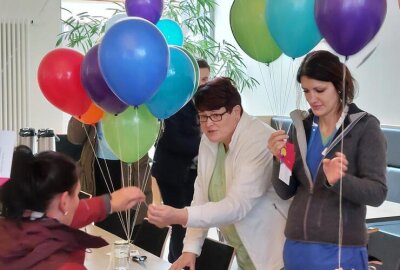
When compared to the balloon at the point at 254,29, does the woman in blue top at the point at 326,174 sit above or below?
below

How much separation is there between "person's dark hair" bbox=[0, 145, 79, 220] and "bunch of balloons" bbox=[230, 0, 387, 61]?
105cm

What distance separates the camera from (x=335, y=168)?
172 centimetres

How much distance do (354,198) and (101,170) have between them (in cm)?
209

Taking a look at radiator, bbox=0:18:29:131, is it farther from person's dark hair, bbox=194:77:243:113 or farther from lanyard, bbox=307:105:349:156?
lanyard, bbox=307:105:349:156

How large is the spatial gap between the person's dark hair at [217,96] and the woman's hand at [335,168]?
52 cm

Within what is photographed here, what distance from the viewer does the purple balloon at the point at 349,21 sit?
1.90m

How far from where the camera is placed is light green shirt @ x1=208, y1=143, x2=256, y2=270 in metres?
2.24

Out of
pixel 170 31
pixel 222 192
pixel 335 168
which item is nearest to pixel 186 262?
pixel 222 192

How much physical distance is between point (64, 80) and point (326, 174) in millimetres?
1257

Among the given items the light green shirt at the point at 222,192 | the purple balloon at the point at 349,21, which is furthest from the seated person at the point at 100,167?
the purple balloon at the point at 349,21

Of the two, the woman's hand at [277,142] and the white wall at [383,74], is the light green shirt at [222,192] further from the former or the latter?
the white wall at [383,74]

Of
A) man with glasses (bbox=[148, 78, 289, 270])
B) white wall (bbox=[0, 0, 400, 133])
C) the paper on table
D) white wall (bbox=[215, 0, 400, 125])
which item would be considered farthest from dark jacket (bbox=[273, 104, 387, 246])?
white wall (bbox=[215, 0, 400, 125])

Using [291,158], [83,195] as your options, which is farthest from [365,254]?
[83,195]

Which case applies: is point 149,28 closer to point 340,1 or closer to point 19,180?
point 340,1
